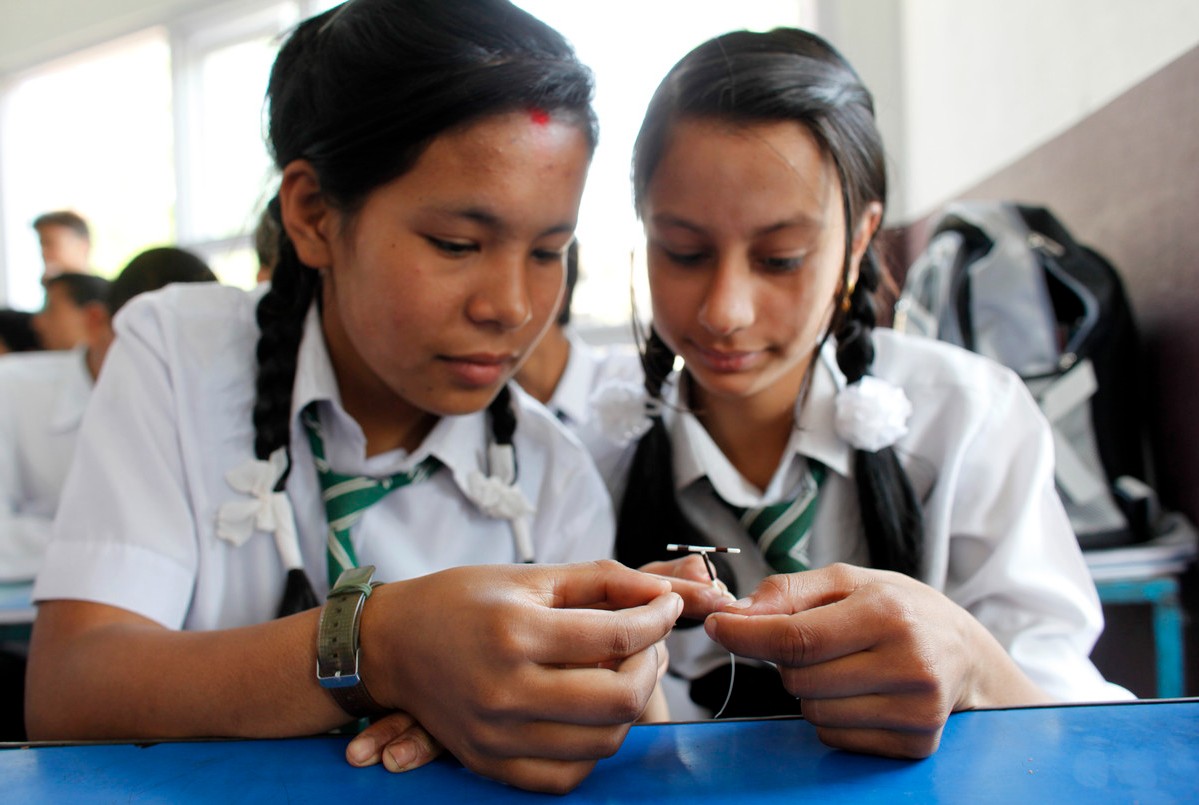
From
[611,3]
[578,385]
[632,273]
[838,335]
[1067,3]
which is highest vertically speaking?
[611,3]

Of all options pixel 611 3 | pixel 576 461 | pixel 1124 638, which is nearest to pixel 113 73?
pixel 611 3

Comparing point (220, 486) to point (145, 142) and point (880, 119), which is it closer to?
point (880, 119)

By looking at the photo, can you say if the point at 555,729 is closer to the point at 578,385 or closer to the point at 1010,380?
the point at 1010,380

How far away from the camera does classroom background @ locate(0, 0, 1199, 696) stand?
1.50 meters

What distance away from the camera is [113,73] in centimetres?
531

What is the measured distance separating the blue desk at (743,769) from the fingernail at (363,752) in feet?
0.03

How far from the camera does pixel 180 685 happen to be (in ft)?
2.44

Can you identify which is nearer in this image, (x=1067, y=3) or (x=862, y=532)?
(x=862, y=532)

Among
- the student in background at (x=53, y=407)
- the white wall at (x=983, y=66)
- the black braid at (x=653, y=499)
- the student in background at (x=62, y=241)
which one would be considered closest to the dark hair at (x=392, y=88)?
the black braid at (x=653, y=499)

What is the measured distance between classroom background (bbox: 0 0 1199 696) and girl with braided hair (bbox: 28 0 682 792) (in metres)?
0.14

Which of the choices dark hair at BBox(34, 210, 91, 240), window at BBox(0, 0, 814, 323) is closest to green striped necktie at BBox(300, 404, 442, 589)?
window at BBox(0, 0, 814, 323)

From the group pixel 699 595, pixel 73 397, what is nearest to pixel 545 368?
pixel 699 595

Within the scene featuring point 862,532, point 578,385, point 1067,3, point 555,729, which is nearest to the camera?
point 555,729

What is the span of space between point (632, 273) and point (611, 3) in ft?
7.94
